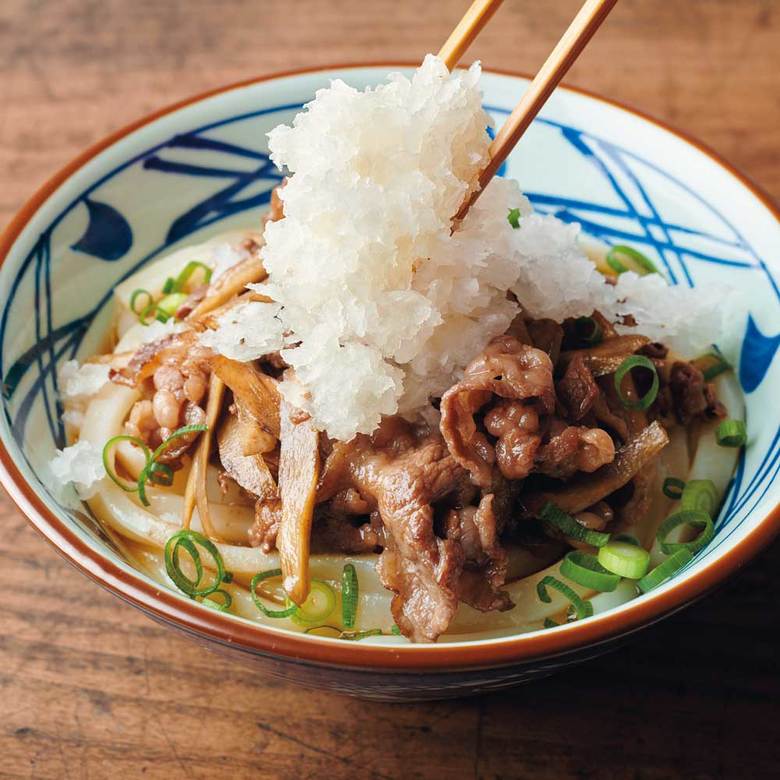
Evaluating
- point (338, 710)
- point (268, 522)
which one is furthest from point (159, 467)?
point (338, 710)

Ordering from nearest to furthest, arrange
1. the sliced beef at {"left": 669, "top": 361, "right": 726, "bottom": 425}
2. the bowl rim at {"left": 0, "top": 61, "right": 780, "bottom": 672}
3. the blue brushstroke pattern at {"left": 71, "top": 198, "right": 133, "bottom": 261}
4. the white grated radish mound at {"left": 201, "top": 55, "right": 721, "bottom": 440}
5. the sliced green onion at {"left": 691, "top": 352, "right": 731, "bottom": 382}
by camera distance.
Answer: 1. the bowl rim at {"left": 0, "top": 61, "right": 780, "bottom": 672}
2. the white grated radish mound at {"left": 201, "top": 55, "right": 721, "bottom": 440}
3. the sliced beef at {"left": 669, "top": 361, "right": 726, "bottom": 425}
4. the sliced green onion at {"left": 691, "top": 352, "right": 731, "bottom": 382}
5. the blue brushstroke pattern at {"left": 71, "top": 198, "right": 133, "bottom": 261}

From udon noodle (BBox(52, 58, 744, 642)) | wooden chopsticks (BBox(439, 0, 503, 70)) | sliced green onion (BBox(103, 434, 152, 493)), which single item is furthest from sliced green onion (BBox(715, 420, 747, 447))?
sliced green onion (BBox(103, 434, 152, 493))

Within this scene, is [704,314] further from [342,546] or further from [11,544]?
[11,544]

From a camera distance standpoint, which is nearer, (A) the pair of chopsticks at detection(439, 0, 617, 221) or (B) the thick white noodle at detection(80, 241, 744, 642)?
(A) the pair of chopsticks at detection(439, 0, 617, 221)

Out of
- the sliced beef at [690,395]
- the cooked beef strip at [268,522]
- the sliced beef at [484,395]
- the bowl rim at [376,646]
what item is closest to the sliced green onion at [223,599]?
the cooked beef strip at [268,522]

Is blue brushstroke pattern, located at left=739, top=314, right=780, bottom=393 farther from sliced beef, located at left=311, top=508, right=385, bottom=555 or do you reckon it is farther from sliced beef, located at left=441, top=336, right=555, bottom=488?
sliced beef, located at left=311, top=508, right=385, bottom=555

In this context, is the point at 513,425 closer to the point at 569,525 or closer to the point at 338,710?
the point at 569,525

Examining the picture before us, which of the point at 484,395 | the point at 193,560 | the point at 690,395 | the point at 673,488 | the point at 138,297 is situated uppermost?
the point at 138,297
